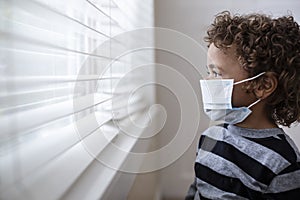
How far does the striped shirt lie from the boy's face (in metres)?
0.08

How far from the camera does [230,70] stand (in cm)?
96

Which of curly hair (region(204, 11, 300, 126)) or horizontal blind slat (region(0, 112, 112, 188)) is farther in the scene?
curly hair (region(204, 11, 300, 126))

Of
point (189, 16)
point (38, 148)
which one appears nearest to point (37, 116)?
point (38, 148)

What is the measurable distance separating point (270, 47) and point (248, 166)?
0.31 meters

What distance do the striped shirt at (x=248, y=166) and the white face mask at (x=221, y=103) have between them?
1.3 inches

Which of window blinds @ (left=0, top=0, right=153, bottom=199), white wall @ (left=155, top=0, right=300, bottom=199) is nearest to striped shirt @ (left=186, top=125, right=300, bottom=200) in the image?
window blinds @ (left=0, top=0, right=153, bottom=199)

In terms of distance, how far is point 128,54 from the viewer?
117 centimetres

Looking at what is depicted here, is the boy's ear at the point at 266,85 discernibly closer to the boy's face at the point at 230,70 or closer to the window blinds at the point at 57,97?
the boy's face at the point at 230,70

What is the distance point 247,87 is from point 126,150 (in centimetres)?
39

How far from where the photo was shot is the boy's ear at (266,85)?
932 millimetres

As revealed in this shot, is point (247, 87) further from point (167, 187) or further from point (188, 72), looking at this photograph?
point (167, 187)

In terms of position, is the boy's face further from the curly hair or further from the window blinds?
the window blinds

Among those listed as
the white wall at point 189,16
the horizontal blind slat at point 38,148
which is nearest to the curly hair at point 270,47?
the horizontal blind slat at point 38,148

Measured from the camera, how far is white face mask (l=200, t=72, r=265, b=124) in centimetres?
96
